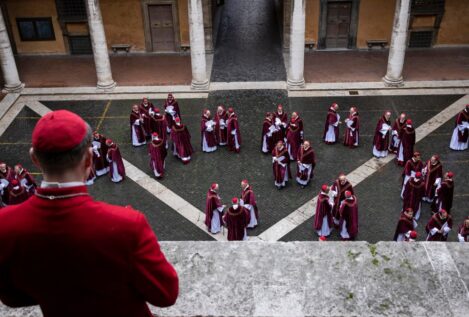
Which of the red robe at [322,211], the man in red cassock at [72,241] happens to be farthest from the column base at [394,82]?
the man in red cassock at [72,241]

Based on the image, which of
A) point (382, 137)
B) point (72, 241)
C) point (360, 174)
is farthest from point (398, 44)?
point (72, 241)

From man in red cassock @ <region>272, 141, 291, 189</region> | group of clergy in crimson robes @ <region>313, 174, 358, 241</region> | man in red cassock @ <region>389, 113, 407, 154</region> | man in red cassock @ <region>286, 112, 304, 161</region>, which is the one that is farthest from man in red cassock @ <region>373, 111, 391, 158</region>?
group of clergy in crimson robes @ <region>313, 174, 358, 241</region>

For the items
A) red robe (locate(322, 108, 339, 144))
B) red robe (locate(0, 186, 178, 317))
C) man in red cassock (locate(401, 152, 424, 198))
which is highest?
red robe (locate(0, 186, 178, 317))

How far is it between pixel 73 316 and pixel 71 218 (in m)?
0.57

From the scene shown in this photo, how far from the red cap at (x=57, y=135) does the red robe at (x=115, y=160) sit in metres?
13.5

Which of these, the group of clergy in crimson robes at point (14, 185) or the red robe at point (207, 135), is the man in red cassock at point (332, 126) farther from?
the group of clergy in crimson robes at point (14, 185)

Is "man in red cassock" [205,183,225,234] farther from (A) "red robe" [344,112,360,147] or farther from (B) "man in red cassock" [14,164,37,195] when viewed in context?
(A) "red robe" [344,112,360,147]

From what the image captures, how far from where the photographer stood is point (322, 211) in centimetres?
1354

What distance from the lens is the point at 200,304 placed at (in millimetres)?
3670

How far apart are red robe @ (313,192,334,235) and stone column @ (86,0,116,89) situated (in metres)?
12.1

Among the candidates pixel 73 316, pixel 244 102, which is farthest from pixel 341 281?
pixel 244 102

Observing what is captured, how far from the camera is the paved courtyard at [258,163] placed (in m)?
14.4

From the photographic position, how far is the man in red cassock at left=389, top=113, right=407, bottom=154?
658 inches

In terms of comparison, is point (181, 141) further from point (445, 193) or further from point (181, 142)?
point (445, 193)
